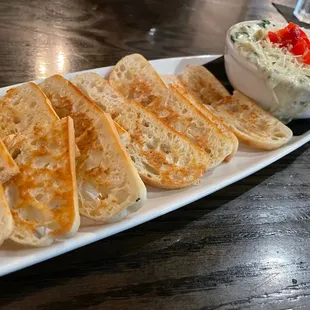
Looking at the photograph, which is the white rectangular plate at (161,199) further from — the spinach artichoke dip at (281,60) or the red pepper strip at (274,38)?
the red pepper strip at (274,38)

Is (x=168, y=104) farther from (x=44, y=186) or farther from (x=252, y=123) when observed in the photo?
(x=44, y=186)

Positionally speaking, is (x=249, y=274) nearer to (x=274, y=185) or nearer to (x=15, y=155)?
(x=274, y=185)

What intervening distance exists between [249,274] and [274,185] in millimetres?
651

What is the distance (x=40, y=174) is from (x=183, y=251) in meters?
0.63

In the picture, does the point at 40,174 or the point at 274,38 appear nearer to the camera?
the point at 40,174

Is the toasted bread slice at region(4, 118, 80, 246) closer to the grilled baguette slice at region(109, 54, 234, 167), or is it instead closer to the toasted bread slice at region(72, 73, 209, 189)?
the toasted bread slice at region(72, 73, 209, 189)

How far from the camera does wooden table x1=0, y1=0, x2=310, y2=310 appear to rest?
1.38 metres

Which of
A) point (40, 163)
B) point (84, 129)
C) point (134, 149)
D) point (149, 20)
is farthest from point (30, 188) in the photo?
point (149, 20)

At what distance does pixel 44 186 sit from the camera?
4.77ft

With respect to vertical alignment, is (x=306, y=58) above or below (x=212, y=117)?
above

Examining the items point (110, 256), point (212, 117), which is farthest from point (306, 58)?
point (110, 256)

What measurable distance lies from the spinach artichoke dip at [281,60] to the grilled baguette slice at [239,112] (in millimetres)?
133

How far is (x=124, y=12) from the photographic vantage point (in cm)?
347

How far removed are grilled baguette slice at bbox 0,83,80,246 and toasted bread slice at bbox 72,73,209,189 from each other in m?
0.34
